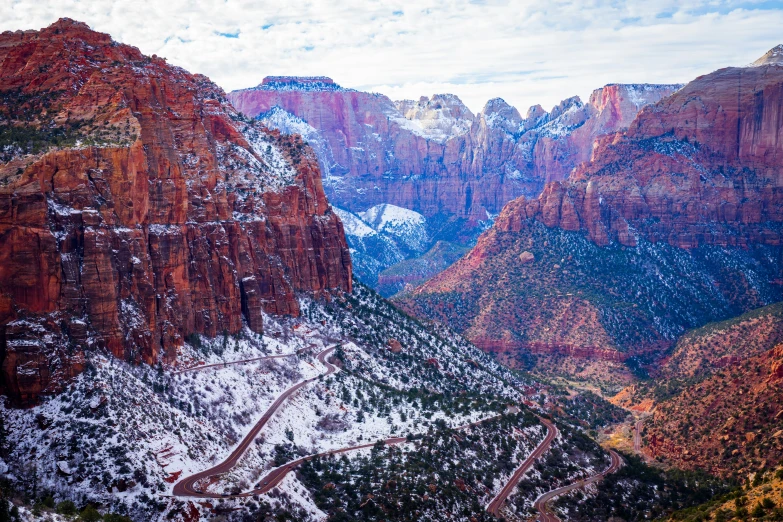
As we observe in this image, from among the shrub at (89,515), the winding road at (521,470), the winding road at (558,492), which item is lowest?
the winding road at (558,492)

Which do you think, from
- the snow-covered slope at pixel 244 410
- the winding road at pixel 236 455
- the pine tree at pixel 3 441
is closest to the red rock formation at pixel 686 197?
the snow-covered slope at pixel 244 410

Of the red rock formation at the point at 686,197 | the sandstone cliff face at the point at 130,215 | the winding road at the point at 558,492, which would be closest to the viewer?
the sandstone cliff face at the point at 130,215

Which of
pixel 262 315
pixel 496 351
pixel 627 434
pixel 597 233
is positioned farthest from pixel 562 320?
pixel 262 315

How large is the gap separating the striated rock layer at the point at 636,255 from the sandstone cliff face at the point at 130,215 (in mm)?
60425

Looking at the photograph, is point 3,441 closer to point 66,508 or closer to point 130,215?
point 66,508

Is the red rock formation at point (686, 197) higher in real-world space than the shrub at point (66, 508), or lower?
higher

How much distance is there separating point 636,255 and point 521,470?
354 ft

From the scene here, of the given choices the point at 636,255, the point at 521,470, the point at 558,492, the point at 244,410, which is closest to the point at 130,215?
the point at 244,410

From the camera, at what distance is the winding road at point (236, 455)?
2532 inches

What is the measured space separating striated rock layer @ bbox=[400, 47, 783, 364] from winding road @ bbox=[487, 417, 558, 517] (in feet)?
202

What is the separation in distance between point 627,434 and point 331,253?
48.7 metres

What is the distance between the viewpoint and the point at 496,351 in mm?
165625

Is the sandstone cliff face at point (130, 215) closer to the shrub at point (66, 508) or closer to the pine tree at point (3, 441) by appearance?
the pine tree at point (3, 441)

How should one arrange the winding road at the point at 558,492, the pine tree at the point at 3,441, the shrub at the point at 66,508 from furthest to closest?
the winding road at the point at 558,492 < the pine tree at the point at 3,441 < the shrub at the point at 66,508
